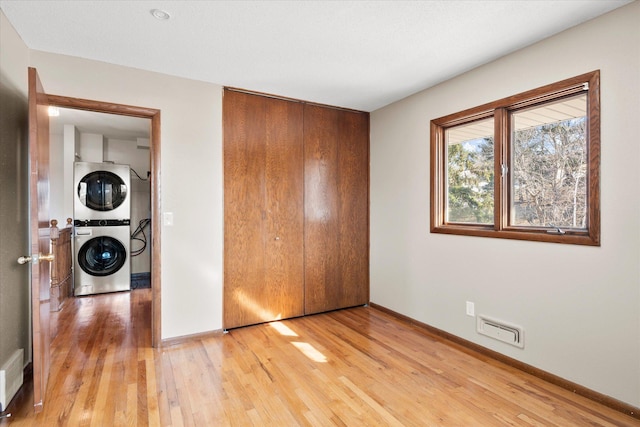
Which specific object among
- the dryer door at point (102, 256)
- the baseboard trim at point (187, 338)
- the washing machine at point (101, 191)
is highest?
the washing machine at point (101, 191)

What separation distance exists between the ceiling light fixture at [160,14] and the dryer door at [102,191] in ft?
11.6

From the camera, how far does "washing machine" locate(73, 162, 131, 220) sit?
4668 mm

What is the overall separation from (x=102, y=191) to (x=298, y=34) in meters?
4.07

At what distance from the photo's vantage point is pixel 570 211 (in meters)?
2.31

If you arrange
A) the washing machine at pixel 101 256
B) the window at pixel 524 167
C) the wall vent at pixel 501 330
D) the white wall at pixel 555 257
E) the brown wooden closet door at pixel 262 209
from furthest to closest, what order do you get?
the washing machine at pixel 101 256, the brown wooden closet door at pixel 262 209, the wall vent at pixel 501 330, the window at pixel 524 167, the white wall at pixel 555 257

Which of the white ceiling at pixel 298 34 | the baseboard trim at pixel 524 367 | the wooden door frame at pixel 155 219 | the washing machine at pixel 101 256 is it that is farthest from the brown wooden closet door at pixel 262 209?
the washing machine at pixel 101 256

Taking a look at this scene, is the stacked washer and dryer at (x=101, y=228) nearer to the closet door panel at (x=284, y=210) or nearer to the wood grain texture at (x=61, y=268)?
the wood grain texture at (x=61, y=268)

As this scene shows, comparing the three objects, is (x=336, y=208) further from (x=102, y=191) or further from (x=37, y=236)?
(x=102, y=191)

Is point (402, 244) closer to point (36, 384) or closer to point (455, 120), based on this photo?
point (455, 120)

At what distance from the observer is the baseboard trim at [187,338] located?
2.92 m

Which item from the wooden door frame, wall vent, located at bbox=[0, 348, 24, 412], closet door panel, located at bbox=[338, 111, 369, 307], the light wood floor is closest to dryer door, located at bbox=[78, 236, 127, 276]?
the light wood floor

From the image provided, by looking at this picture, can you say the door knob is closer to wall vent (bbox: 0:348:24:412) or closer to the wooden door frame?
wall vent (bbox: 0:348:24:412)

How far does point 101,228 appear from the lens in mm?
4770

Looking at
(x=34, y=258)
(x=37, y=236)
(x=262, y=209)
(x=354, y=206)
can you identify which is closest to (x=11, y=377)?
(x=34, y=258)
